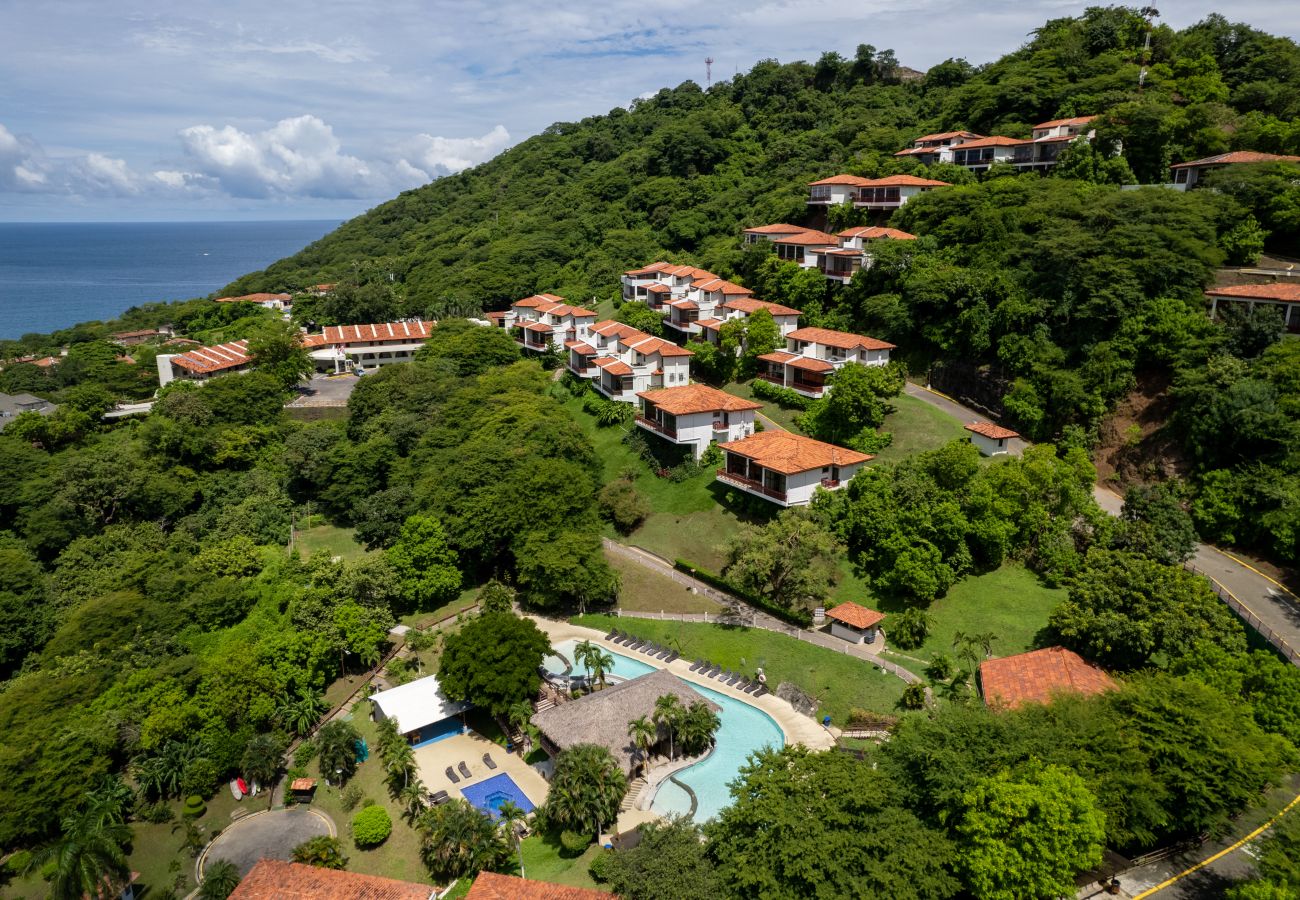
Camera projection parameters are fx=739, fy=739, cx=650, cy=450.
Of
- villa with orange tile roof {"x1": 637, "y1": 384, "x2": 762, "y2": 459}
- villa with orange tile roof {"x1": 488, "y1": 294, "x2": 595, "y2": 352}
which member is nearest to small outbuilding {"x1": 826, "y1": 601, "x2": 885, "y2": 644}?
villa with orange tile roof {"x1": 637, "y1": 384, "x2": 762, "y2": 459}

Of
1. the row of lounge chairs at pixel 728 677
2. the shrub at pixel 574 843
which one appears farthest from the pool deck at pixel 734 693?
the shrub at pixel 574 843

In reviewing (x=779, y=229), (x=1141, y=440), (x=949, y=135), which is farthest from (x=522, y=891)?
(x=949, y=135)

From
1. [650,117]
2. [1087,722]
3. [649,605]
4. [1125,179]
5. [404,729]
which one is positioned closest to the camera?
[1087,722]

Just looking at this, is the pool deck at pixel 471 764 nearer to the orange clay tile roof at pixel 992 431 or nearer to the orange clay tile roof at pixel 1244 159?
the orange clay tile roof at pixel 992 431

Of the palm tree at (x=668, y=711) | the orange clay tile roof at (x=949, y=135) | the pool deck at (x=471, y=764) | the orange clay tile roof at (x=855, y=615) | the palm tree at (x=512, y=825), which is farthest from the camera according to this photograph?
the orange clay tile roof at (x=949, y=135)

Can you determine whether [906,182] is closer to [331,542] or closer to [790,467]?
[790,467]

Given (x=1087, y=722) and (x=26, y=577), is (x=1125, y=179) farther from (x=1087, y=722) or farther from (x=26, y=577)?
(x=26, y=577)

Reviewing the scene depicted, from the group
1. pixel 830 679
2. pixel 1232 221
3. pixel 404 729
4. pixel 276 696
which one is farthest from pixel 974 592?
pixel 276 696
